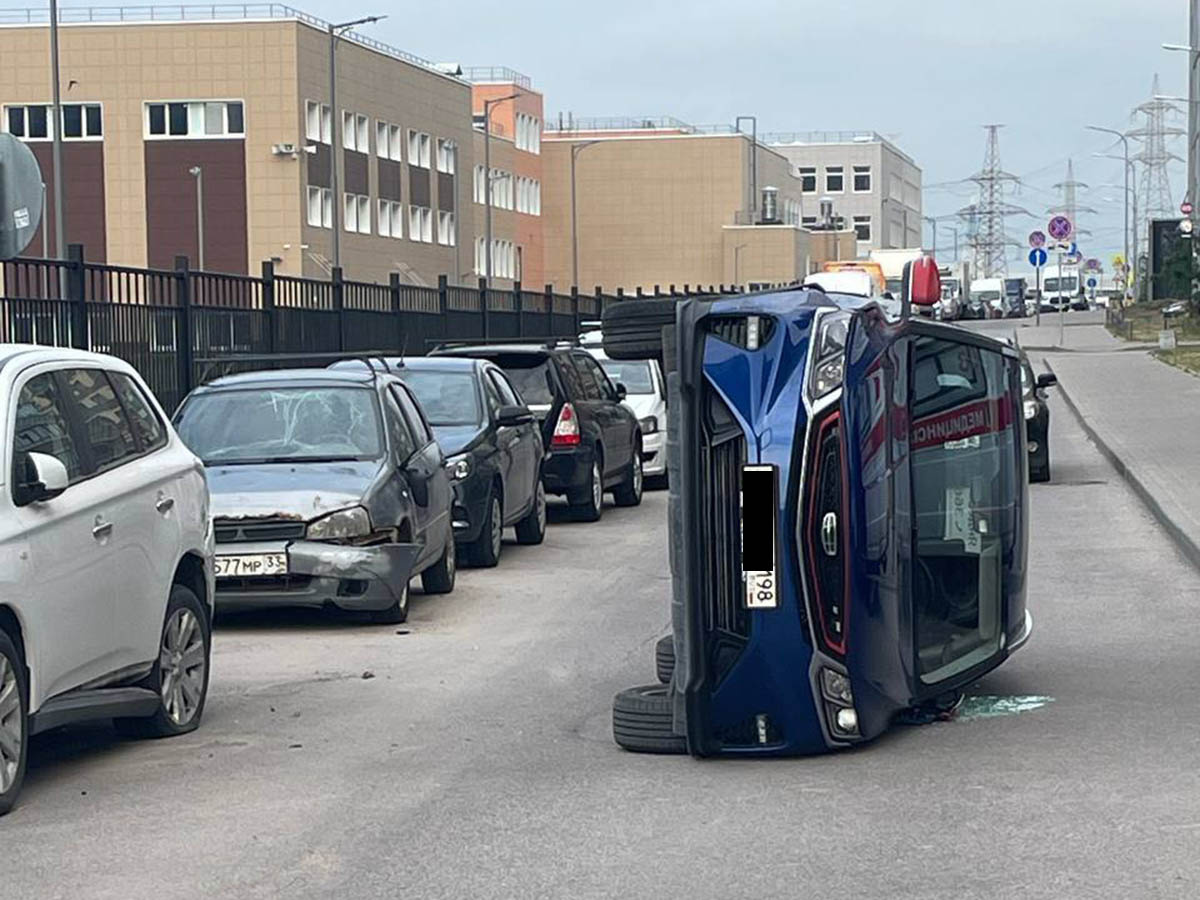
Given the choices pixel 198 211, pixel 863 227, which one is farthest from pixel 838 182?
pixel 198 211

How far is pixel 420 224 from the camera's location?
8719cm

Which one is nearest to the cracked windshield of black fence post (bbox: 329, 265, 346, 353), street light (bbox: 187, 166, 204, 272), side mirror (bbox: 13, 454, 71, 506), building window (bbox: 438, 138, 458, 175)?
side mirror (bbox: 13, 454, 71, 506)

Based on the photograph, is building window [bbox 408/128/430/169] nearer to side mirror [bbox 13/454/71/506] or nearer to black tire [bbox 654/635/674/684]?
black tire [bbox 654/635/674/684]

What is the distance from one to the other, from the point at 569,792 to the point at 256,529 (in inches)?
195

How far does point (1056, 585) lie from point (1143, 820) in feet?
23.1

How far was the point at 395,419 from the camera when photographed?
45.1ft

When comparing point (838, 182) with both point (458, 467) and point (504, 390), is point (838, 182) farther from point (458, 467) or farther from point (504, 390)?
point (458, 467)

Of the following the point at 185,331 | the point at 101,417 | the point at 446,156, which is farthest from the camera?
the point at 446,156

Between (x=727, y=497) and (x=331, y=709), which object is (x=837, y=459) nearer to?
(x=727, y=497)

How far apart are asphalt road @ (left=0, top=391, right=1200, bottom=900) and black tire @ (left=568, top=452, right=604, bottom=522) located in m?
7.42

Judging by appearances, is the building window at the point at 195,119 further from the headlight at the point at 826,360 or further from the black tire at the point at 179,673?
the headlight at the point at 826,360

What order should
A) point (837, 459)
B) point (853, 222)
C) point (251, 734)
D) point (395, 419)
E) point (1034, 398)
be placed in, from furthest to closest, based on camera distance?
point (853, 222) < point (1034, 398) < point (395, 419) < point (251, 734) < point (837, 459)

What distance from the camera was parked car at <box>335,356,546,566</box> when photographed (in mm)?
15570

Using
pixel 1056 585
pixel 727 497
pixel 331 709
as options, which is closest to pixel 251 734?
pixel 331 709
